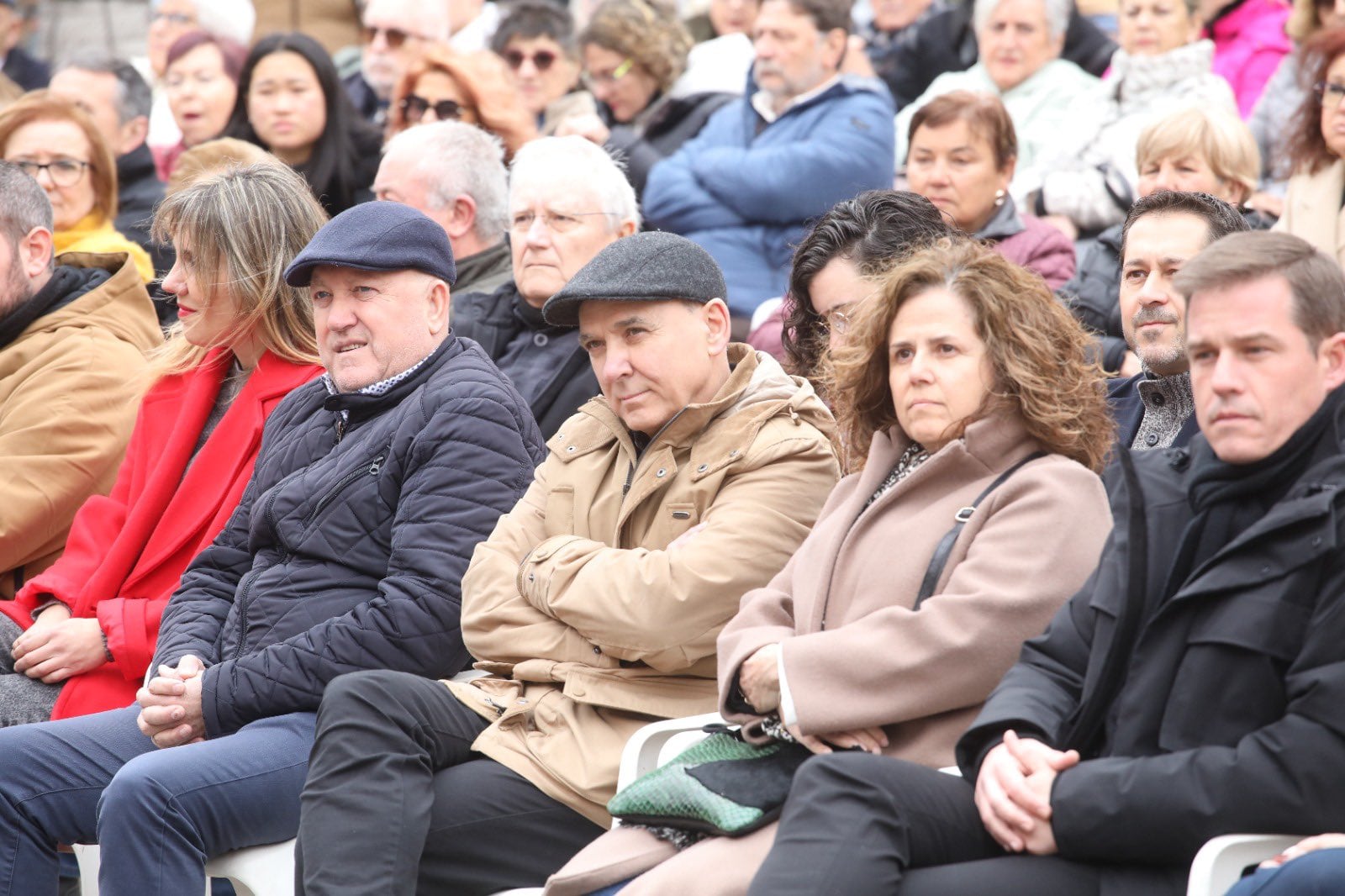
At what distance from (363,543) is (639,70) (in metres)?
4.72

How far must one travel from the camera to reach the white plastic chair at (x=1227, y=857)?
267cm

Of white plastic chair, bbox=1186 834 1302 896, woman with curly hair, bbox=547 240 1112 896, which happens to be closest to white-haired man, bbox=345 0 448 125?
woman with curly hair, bbox=547 240 1112 896

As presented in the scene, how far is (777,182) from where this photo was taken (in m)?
6.71

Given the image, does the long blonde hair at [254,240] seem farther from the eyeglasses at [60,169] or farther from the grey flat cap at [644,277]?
the eyeglasses at [60,169]

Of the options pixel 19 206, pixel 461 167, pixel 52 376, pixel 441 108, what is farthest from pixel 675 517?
pixel 441 108

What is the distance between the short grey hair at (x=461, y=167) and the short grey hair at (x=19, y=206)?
1.18 m

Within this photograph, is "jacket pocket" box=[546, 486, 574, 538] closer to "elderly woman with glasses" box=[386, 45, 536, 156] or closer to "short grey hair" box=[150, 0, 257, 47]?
"elderly woman with glasses" box=[386, 45, 536, 156]

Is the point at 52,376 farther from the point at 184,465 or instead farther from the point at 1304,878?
the point at 1304,878

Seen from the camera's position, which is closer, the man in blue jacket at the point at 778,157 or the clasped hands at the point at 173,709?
the clasped hands at the point at 173,709

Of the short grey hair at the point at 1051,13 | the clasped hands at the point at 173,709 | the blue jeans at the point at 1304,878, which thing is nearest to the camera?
the blue jeans at the point at 1304,878

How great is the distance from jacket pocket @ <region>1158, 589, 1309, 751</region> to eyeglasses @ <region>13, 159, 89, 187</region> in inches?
201

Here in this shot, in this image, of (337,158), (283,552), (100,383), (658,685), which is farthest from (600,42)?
(658,685)

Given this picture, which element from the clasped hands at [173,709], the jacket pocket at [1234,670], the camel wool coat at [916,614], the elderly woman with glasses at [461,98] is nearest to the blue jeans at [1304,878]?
the jacket pocket at [1234,670]

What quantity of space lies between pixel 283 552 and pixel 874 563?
1713 mm
